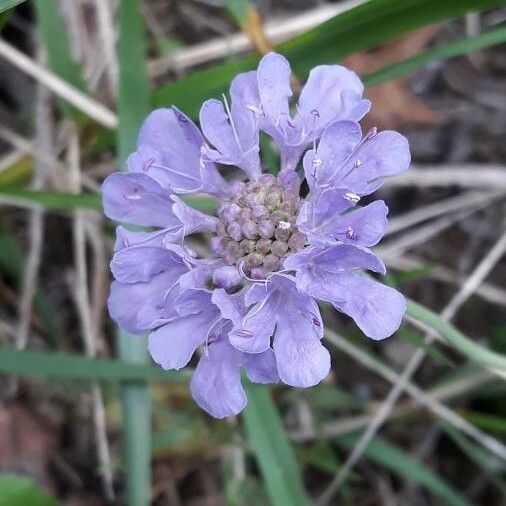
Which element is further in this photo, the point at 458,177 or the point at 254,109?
the point at 458,177

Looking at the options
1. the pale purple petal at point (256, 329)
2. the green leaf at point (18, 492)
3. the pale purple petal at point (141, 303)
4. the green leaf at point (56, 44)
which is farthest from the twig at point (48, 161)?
the pale purple petal at point (256, 329)

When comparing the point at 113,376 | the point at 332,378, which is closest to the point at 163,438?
the point at 113,376

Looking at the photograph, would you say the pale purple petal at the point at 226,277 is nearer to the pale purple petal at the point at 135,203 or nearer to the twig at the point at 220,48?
the pale purple petal at the point at 135,203

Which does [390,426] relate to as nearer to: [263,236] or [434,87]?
[434,87]

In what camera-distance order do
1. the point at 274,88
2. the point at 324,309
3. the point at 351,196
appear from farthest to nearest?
the point at 324,309, the point at 274,88, the point at 351,196

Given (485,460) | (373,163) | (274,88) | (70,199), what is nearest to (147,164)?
→ (274,88)

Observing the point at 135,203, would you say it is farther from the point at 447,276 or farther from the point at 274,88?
the point at 447,276

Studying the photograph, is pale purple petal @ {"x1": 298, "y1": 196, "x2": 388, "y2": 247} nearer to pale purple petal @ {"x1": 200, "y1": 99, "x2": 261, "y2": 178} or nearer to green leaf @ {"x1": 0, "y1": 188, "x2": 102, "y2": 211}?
pale purple petal @ {"x1": 200, "y1": 99, "x2": 261, "y2": 178}
